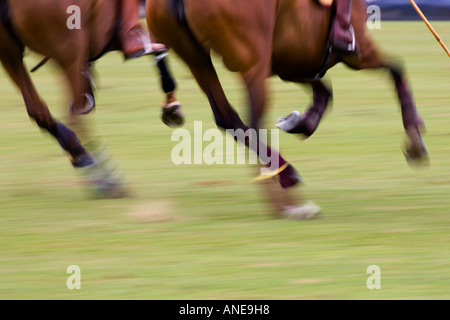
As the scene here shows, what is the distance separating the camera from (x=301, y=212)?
250 inches

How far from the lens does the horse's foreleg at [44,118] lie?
23.5 ft

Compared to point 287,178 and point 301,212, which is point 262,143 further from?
point 301,212

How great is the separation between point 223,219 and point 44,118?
1.50m

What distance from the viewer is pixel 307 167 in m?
7.98

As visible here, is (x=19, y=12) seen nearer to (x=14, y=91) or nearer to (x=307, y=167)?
Result: (x=307, y=167)

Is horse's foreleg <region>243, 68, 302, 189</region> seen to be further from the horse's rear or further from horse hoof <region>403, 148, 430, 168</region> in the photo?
the horse's rear

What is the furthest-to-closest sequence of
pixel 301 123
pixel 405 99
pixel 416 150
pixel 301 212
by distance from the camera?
pixel 301 123
pixel 405 99
pixel 416 150
pixel 301 212

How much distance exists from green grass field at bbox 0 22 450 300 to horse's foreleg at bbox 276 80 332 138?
39 cm

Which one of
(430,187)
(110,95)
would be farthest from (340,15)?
(110,95)

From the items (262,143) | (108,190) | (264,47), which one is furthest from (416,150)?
(108,190)

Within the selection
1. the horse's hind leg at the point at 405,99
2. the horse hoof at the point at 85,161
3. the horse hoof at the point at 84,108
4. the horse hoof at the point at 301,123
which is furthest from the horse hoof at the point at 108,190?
the horse's hind leg at the point at 405,99

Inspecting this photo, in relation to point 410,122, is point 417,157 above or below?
below

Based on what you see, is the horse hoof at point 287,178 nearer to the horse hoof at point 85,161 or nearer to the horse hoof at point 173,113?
the horse hoof at point 85,161
